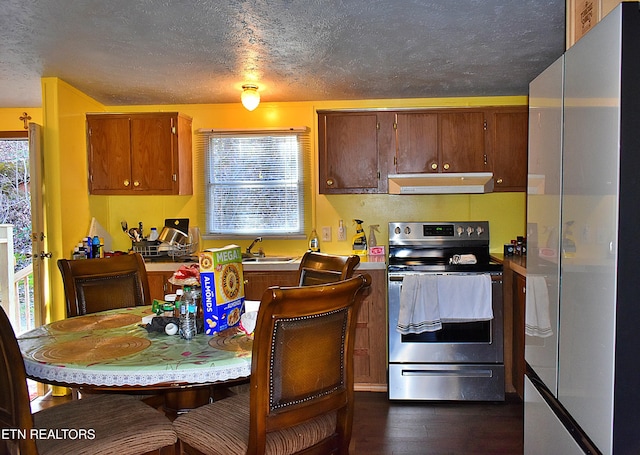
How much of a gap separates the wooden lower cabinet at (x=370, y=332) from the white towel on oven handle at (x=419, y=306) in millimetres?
285

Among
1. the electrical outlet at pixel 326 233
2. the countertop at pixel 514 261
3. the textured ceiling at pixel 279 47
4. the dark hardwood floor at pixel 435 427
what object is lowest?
the dark hardwood floor at pixel 435 427

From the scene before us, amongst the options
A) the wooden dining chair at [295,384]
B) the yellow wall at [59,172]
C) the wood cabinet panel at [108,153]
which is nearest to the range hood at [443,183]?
the wood cabinet panel at [108,153]

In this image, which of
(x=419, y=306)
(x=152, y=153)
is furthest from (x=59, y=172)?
(x=419, y=306)

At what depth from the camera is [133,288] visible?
2832 millimetres

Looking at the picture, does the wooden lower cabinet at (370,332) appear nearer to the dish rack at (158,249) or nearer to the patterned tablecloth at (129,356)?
the dish rack at (158,249)

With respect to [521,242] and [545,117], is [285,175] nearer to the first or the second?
[521,242]

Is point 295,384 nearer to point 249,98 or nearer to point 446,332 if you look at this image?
point 446,332

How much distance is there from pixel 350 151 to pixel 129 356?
2.61 metres

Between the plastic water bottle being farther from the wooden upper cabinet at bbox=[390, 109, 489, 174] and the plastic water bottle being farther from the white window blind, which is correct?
the wooden upper cabinet at bbox=[390, 109, 489, 174]

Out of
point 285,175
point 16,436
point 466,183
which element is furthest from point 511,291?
point 16,436

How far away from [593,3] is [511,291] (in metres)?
2.38

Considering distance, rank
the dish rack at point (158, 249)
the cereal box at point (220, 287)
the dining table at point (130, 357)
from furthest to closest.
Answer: the dish rack at point (158, 249)
the cereal box at point (220, 287)
the dining table at point (130, 357)

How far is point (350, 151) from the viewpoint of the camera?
13.0ft

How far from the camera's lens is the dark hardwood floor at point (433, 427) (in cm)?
285
